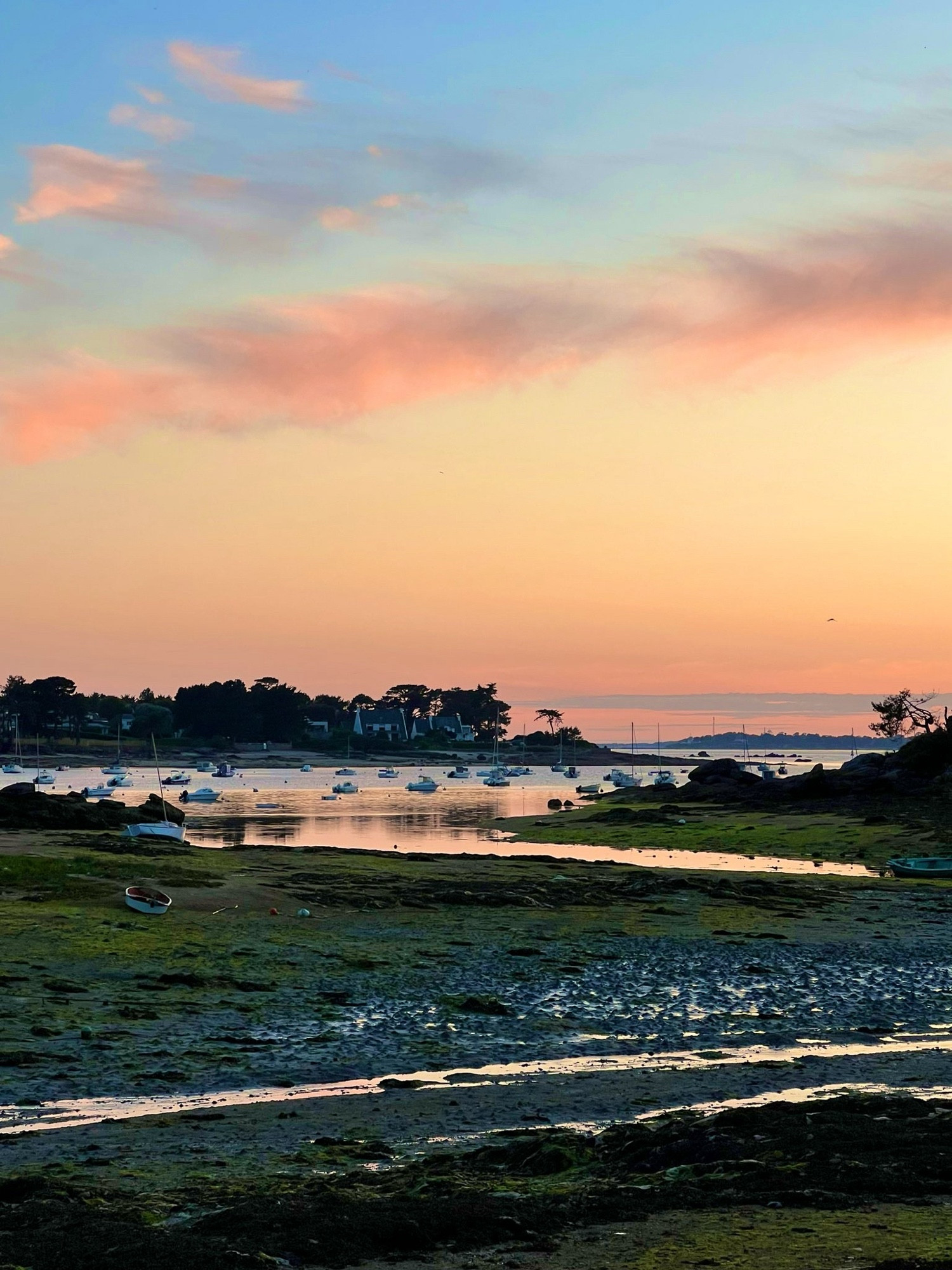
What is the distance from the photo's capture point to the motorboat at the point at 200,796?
137000 millimetres

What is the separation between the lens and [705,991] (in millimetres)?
25578

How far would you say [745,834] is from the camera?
2965 inches

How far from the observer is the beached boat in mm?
50719

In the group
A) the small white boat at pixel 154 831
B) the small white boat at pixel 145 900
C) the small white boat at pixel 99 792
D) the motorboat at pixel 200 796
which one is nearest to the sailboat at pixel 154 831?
the small white boat at pixel 154 831

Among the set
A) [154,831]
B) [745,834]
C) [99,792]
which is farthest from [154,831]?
[99,792]

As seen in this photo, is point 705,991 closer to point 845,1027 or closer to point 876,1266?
point 845,1027

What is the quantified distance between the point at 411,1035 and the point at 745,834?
56997 mm

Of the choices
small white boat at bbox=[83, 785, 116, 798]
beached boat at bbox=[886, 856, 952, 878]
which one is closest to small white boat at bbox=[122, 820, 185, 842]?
beached boat at bbox=[886, 856, 952, 878]

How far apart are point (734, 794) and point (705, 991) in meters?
75.5

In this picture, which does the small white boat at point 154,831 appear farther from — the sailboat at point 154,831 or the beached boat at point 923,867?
the beached boat at point 923,867

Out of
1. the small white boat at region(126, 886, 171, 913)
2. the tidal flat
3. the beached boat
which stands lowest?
the beached boat

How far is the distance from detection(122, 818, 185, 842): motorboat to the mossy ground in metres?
24.6

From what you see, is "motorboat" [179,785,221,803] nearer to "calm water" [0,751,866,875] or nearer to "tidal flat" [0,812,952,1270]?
"calm water" [0,751,866,875]

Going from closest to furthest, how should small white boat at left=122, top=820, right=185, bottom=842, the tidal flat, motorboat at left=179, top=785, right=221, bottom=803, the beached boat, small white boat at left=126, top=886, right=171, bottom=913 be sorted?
the tidal flat → small white boat at left=126, top=886, right=171, bottom=913 → the beached boat → small white boat at left=122, top=820, right=185, bottom=842 → motorboat at left=179, top=785, right=221, bottom=803
